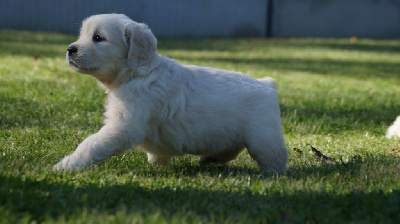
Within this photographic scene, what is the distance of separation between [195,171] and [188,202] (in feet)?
3.81

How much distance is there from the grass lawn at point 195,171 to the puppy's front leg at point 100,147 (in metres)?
0.10

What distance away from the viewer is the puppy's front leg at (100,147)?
3884 millimetres

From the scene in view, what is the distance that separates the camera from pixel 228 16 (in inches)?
835

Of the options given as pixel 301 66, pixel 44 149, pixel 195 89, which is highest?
pixel 195 89

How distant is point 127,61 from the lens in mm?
4297

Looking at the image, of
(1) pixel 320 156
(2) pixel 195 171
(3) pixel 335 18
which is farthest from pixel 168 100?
(3) pixel 335 18

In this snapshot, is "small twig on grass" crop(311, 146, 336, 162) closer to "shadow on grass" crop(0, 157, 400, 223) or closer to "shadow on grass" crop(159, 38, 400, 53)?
"shadow on grass" crop(0, 157, 400, 223)

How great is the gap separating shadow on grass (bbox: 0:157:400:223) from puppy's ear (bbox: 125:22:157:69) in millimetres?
1079

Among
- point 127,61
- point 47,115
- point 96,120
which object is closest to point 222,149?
point 127,61

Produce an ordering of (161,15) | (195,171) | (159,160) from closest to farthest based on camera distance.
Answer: (195,171) → (159,160) → (161,15)

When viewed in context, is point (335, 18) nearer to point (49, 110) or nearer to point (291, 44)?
point (291, 44)

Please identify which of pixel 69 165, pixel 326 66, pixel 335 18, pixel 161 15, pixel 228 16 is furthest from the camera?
pixel 335 18

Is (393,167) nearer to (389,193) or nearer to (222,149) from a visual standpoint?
(389,193)

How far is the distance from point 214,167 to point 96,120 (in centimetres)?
187
